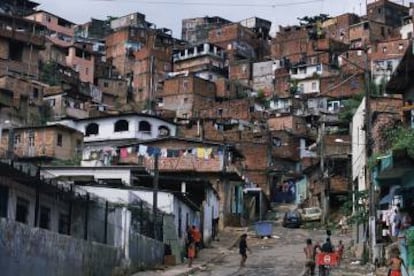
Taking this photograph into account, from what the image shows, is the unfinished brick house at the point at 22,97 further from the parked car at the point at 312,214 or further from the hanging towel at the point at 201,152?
the parked car at the point at 312,214

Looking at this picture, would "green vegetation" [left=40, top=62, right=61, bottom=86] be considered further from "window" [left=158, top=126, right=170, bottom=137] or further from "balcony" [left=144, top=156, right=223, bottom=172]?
"balcony" [left=144, top=156, right=223, bottom=172]

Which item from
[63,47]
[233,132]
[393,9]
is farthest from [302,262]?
[393,9]

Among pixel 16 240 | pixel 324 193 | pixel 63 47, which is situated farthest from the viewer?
pixel 63 47

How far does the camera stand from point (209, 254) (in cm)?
3578

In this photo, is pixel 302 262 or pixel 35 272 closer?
pixel 35 272

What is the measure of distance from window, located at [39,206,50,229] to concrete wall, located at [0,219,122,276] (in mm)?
2062

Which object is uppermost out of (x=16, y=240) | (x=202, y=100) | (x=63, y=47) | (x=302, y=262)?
(x=63, y=47)

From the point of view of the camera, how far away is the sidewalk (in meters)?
27.0

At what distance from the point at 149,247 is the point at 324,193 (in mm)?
27152

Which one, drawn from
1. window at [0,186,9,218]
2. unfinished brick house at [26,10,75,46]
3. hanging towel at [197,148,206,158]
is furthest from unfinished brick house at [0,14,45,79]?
window at [0,186,9,218]

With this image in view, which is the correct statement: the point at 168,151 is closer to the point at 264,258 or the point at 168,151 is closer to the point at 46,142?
the point at 46,142

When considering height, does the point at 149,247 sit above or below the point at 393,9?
below

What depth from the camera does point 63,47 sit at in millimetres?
97438

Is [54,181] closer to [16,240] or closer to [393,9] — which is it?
[16,240]
